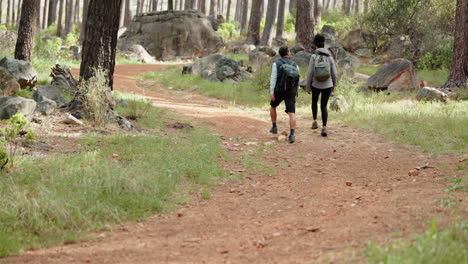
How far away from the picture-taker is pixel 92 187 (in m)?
5.67

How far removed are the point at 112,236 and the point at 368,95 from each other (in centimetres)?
1185

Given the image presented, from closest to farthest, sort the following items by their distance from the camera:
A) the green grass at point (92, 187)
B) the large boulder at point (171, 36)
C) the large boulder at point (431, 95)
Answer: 1. the green grass at point (92, 187)
2. the large boulder at point (431, 95)
3. the large boulder at point (171, 36)

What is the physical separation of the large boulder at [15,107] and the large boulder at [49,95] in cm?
114

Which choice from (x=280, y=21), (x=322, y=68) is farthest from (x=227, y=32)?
(x=322, y=68)

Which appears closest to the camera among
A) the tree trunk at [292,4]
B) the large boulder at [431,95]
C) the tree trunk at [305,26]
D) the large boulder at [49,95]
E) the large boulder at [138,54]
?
the large boulder at [49,95]

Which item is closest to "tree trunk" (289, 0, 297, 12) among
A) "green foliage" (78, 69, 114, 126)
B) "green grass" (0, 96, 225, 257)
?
"green foliage" (78, 69, 114, 126)

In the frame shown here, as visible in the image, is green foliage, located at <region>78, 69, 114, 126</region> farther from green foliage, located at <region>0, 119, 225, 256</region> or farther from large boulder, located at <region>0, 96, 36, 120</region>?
green foliage, located at <region>0, 119, 225, 256</region>

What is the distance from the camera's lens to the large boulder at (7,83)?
11.0 m

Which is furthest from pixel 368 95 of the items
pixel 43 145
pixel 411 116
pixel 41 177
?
pixel 41 177

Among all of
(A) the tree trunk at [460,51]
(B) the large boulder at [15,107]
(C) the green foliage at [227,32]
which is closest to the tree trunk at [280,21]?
(C) the green foliage at [227,32]

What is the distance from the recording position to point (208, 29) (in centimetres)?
3177

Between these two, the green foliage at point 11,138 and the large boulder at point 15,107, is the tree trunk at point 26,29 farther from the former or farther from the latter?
the green foliage at point 11,138

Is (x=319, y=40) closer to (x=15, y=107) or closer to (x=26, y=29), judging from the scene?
(x=15, y=107)

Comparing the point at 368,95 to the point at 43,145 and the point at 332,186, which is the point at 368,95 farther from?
the point at 43,145
